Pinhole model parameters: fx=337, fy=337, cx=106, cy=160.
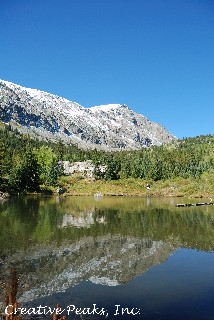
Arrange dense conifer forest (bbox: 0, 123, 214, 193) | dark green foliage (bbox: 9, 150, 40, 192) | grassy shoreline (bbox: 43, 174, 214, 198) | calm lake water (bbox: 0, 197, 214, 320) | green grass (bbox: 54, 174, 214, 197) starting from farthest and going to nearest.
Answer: green grass (bbox: 54, 174, 214, 197), grassy shoreline (bbox: 43, 174, 214, 198), dense conifer forest (bbox: 0, 123, 214, 193), dark green foliage (bbox: 9, 150, 40, 192), calm lake water (bbox: 0, 197, 214, 320)

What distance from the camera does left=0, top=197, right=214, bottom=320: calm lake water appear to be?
17.9m

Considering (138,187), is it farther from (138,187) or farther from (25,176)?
(25,176)

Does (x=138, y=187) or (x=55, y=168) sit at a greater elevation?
(x=55, y=168)

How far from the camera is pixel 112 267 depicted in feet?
83.9

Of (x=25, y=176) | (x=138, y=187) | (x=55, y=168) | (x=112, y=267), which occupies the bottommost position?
(x=112, y=267)

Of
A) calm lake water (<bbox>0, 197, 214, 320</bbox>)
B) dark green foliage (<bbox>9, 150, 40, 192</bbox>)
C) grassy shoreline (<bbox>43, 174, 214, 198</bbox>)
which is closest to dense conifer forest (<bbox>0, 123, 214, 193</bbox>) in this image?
dark green foliage (<bbox>9, 150, 40, 192</bbox>)

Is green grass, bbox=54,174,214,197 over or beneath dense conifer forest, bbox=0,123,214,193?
beneath

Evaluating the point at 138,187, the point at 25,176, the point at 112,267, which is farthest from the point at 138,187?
the point at 112,267

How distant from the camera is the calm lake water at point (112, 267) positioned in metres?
17.9

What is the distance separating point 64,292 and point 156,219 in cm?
3496

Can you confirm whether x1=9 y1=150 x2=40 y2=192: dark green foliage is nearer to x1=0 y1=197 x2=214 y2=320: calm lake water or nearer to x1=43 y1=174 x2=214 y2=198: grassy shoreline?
x1=43 y1=174 x2=214 y2=198: grassy shoreline

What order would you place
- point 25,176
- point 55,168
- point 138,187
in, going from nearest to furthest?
point 25,176, point 138,187, point 55,168

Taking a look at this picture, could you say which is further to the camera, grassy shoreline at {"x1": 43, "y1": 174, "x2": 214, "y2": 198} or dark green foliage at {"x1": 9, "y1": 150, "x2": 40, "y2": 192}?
grassy shoreline at {"x1": 43, "y1": 174, "x2": 214, "y2": 198}

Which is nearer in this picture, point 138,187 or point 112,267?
point 112,267
